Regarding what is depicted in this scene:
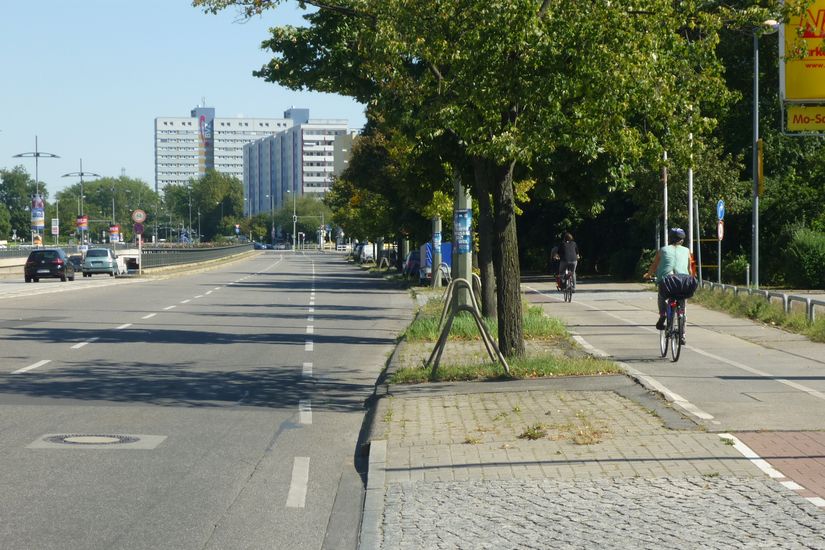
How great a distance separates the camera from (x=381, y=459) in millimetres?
8820

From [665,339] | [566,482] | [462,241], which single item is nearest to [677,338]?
[665,339]

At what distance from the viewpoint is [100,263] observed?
63031 mm

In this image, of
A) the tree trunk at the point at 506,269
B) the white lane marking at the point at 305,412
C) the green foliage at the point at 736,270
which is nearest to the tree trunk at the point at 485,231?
the tree trunk at the point at 506,269

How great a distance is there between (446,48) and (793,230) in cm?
3365

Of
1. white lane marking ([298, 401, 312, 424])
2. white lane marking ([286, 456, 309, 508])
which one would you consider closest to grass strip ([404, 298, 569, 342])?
white lane marking ([298, 401, 312, 424])

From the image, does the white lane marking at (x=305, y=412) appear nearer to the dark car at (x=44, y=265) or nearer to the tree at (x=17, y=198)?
the dark car at (x=44, y=265)

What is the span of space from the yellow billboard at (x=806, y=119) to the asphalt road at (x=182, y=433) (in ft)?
32.6

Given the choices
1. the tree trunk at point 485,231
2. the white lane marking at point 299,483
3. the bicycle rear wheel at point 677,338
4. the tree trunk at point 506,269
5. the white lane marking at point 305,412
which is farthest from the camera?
the tree trunk at point 485,231

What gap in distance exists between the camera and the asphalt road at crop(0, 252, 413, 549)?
6.99 m

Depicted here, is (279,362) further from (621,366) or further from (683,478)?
(683,478)

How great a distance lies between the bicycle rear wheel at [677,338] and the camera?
15578mm

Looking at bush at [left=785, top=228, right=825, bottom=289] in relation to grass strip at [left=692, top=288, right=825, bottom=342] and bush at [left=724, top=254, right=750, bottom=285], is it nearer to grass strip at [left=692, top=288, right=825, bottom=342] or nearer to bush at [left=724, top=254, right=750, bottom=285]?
bush at [left=724, top=254, right=750, bottom=285]

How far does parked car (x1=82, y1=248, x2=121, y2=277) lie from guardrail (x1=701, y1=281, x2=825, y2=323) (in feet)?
127

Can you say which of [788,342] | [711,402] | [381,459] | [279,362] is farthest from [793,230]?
[381,459]
